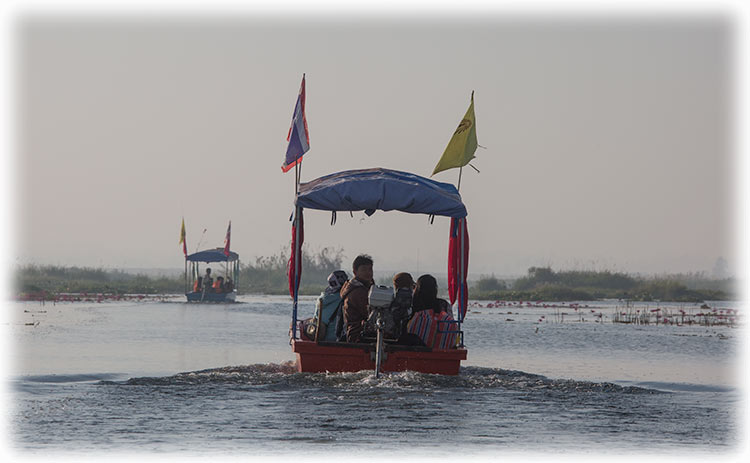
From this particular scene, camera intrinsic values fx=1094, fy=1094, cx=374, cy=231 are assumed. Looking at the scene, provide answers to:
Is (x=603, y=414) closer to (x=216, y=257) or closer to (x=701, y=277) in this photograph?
(x=216, y=257)

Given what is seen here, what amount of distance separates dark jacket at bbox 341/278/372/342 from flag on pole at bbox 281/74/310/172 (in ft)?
8.84

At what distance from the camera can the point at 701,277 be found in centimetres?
9950

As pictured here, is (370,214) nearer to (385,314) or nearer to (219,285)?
(385,314)

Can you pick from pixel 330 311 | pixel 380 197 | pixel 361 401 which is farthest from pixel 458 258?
pixel 361 401

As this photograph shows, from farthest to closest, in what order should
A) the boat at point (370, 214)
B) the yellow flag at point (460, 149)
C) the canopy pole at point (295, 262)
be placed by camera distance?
the yellow flag at point (460, 149), the canopy pole at point (295, 262), the boat at point (370, 214)

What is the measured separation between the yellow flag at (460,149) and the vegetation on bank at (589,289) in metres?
39.6

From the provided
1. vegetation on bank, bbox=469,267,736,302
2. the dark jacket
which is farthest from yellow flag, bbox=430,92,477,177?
vegetation on bank, bbox=469,267,736,302

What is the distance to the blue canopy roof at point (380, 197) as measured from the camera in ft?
52.5

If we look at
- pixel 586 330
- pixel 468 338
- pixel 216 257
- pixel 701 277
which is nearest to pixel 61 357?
pixel 468 338

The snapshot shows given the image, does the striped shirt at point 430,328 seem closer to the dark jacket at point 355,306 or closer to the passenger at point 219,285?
the dark jacket at point 355,306

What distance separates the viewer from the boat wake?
1476 centimetres

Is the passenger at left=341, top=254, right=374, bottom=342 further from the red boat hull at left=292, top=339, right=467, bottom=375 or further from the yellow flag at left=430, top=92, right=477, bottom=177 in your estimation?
the yellow flag at left=430, top=92, right=477, bottom=177

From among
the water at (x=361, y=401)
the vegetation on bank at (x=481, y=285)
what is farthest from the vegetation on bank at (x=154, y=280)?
the water at (x=361, y=401)

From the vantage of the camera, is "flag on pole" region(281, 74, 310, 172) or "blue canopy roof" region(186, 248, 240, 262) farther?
"blue canopy roof" region(186, 248, 240, 262)
